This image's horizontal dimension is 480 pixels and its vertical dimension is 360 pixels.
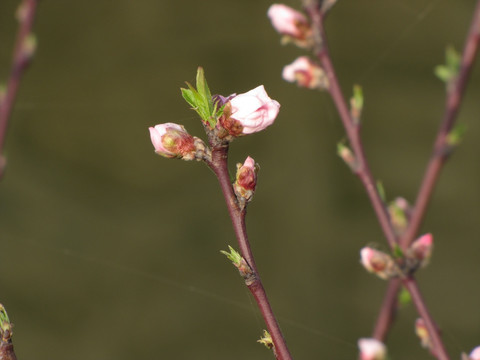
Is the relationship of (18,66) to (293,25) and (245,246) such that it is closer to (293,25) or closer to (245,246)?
(293,25)

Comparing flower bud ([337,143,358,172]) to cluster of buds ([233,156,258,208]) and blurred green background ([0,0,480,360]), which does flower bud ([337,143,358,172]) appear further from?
blurred green background ([0,0,480,360])

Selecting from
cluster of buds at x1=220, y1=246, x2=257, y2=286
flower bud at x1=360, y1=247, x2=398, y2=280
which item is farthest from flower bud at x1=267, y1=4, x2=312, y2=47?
cluster of buds at x1=220, y1=246, x2=257, y2=286

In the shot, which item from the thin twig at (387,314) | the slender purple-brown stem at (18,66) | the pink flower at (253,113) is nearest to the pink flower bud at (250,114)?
the pink flower at (253,113)

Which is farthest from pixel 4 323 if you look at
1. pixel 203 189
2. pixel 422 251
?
pixel 203 189

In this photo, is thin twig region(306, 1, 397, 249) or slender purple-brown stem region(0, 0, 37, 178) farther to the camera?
slender purple-brown stem region(0, 0, 37, 178)

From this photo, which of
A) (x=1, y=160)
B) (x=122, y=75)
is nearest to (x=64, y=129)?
(x=122, y=75)

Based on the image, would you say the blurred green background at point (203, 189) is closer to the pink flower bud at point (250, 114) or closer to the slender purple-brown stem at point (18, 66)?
the slender purple-brown stem at point (18, 66)

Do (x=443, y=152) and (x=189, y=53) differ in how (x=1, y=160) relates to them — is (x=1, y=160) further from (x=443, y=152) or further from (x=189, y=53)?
(x=189, y=53)
